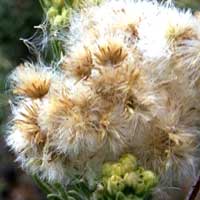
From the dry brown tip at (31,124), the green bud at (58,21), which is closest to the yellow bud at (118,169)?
the dry brown tip at (31,124)

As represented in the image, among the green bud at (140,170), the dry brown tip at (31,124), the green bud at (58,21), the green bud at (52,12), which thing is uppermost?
the green bud at (52,12)

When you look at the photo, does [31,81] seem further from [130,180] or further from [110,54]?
[130,180]

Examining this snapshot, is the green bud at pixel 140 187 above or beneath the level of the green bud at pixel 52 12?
beneath

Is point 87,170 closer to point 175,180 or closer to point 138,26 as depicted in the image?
point 175,180

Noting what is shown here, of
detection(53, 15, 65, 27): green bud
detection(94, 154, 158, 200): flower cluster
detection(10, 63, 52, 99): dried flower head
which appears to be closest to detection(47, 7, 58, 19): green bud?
detection(53, 15, 65, 27): green bud

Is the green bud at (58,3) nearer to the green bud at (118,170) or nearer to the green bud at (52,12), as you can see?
the green bud at (52,12)

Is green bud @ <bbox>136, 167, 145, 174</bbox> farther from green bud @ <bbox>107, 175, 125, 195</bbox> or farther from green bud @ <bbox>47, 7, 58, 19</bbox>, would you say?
green bud @ <bbox>47, 7, 58, 19</bbox>

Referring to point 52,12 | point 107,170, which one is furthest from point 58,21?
point 107,170

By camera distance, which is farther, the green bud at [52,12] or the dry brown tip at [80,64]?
the green bud at [52,12]
